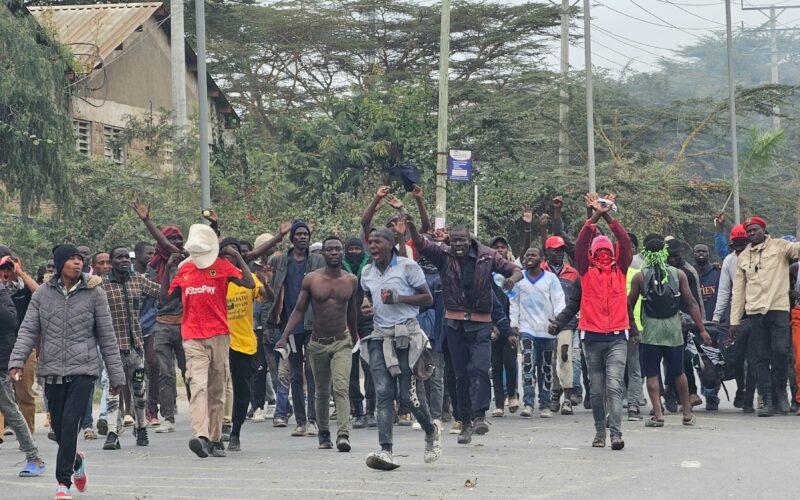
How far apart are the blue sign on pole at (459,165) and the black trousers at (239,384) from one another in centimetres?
1333

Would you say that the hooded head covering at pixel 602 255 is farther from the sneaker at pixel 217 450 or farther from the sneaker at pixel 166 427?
the sneaker at pixel 166 427

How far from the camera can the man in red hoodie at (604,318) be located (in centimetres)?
1266

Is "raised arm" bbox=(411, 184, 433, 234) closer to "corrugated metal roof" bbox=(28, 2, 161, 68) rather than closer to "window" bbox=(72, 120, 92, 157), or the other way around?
"corrugated metal roof" bbox=(28, 2, 161, 68)

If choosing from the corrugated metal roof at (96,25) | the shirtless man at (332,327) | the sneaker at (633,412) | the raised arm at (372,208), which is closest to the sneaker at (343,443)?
the shirtless man at (332,327)

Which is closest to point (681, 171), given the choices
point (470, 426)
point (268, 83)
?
point (268, 83)

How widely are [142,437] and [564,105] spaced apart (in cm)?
2966

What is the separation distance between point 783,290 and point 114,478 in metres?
7.83

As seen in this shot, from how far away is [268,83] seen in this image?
51.4 m

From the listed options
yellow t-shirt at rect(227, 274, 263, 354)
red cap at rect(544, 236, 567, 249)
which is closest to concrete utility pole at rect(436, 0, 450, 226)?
red cap at rect(544, 236, 567, 249)

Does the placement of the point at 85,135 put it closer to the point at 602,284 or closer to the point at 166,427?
the point at 166,427

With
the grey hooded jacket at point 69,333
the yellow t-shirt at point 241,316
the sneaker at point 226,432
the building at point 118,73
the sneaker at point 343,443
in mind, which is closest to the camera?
the grey hooded jacket at point 69,333

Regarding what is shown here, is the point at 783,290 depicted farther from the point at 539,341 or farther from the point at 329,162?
the point at 329,162

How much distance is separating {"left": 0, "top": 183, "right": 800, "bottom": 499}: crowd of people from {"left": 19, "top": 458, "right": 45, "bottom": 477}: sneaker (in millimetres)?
12

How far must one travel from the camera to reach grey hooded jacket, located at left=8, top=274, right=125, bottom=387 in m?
10.6
